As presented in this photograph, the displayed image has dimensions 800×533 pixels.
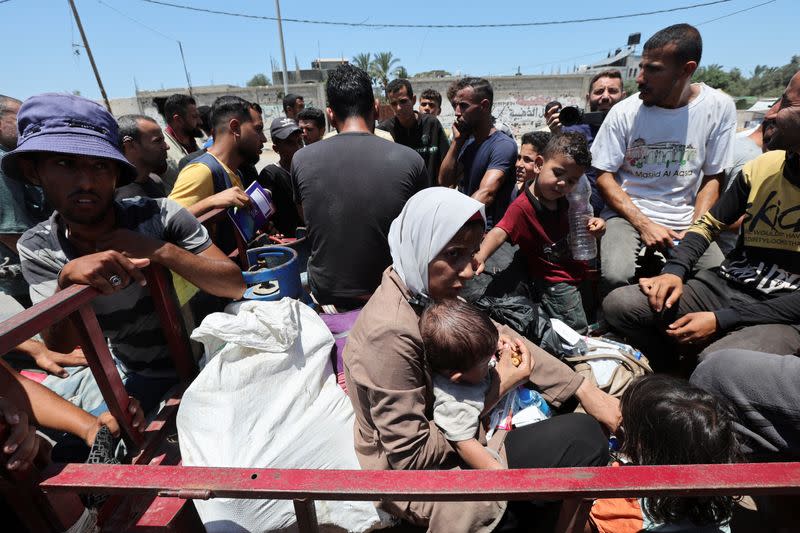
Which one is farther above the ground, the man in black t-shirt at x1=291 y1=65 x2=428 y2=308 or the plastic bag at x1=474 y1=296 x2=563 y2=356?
the man in black t-shirt at x1=291 y1=65 x2=428 y2=308

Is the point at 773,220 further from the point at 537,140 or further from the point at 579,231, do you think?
the point at 537,140

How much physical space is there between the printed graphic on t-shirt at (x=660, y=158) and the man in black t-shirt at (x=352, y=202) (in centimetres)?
184

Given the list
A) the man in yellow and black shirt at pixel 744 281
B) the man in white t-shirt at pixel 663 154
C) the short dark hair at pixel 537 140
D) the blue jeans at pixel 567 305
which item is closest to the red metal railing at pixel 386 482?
the man in yellow and black shirt at pixel 744 281

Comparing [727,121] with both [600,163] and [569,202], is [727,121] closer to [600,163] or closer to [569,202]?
[600,163]

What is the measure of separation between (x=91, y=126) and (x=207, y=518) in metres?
1.59

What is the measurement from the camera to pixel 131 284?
174 centimetres

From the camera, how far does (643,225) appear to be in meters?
2.91

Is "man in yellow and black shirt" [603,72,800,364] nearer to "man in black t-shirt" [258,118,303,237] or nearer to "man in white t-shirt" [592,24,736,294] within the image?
"man in white t-shirt" [592,24,736,294]

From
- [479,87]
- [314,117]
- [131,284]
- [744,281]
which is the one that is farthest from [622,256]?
[314,117]

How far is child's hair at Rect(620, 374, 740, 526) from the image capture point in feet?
4.14

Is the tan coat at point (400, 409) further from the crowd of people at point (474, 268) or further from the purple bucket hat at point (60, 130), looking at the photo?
the purple bucket hat at point (60, 130)

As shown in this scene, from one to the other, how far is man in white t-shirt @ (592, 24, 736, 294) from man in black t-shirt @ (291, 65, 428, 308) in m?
1.67

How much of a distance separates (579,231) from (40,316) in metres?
2.97

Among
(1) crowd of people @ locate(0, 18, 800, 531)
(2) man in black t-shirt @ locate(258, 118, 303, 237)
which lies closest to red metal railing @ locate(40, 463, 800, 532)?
(1) crowd of people @ locate(0, 18, 800, 531)
